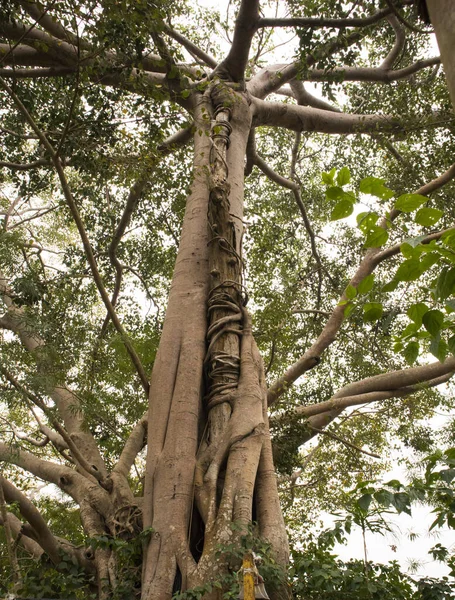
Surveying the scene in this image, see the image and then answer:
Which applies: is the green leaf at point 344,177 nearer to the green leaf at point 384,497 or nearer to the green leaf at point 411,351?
the green leaf at point 411,351

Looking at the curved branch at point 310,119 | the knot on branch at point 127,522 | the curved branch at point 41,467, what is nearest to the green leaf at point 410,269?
the knot on branch at point 127,522

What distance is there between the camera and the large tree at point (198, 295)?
325 centimetres

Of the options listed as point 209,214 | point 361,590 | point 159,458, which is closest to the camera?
point 361,590

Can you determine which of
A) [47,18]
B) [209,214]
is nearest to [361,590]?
[209,214]

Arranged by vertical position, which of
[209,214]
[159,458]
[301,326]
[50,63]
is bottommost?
[159,458]

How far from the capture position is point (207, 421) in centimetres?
390

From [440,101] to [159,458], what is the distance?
5030 mm

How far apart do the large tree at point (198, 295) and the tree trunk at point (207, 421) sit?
14mm

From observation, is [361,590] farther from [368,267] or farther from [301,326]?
[301,326]

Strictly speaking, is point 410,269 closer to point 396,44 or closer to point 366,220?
point 366,220

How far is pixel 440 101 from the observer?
630 centimetres

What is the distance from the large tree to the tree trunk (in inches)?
0.5

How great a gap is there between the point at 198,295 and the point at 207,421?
3.51 ft

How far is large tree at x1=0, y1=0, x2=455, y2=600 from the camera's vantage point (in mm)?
3250
